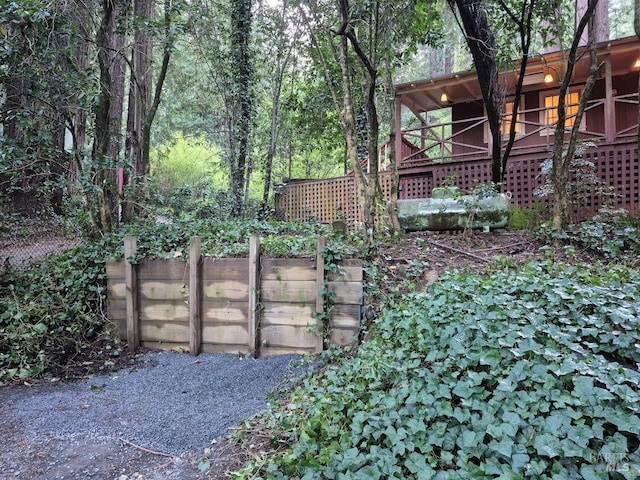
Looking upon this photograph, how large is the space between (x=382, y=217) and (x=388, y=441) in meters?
4.21

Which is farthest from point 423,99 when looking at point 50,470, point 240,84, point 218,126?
point 50,470

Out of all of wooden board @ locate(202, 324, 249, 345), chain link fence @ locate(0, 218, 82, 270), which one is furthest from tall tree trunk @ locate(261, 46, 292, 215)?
wooden board @ locate(202, 324, 249, 345)

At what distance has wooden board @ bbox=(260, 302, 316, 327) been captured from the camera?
420 cm

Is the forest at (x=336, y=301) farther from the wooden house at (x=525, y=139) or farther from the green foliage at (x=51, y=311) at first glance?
the wooden house at (x=525, y=139)

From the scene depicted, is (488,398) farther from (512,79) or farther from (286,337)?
(512,79)

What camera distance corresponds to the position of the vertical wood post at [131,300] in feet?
15.1

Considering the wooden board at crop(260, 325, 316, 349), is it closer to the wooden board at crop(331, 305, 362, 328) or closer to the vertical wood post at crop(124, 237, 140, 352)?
the wooden board at crop(331, 305, 362, 328)

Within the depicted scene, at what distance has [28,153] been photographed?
504cm

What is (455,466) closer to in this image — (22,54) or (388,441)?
(388,441)

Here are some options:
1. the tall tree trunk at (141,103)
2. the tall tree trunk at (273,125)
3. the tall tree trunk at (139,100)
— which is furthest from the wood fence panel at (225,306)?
the tall tree trunk at (273,125)

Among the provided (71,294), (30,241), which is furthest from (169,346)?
(30,241)

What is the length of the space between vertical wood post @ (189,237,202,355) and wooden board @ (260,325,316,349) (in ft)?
2.48

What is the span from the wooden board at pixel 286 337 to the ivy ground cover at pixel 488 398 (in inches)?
37.6

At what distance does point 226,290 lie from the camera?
444 cm
